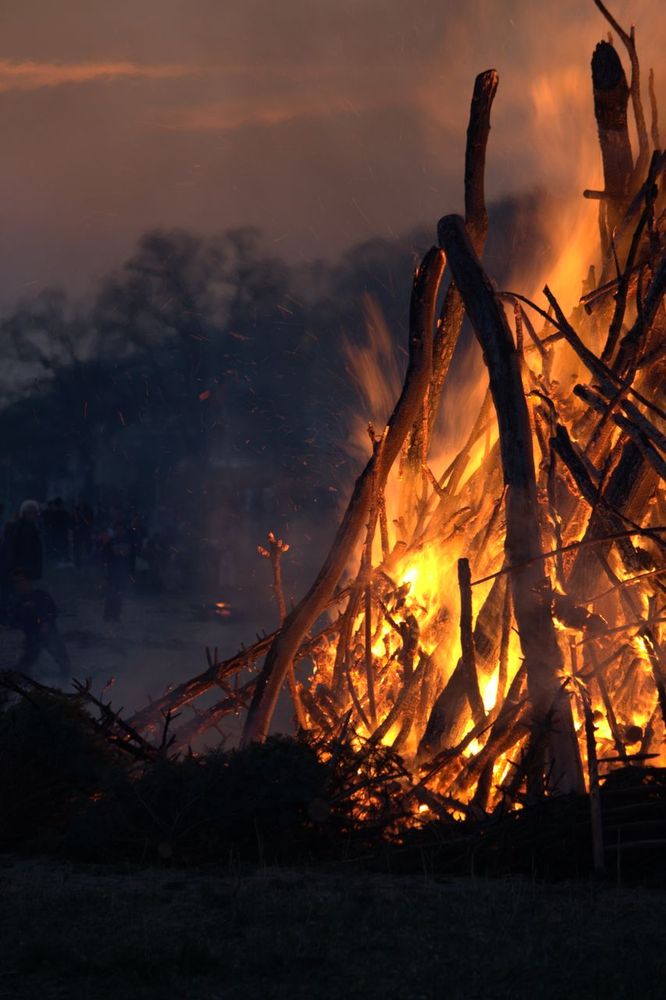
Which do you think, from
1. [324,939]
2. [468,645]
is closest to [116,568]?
[468,645]

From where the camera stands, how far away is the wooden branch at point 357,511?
21.4 feet

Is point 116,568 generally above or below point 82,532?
below

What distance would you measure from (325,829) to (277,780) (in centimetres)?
31

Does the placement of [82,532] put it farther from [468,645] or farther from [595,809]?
[595,809]

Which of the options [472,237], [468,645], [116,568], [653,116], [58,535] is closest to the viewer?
[468,645]

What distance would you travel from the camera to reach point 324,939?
3607 mm

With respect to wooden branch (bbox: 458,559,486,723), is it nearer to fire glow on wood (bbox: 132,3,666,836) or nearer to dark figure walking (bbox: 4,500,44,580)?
fire glow on wood (bbox: 132,3,666,836)

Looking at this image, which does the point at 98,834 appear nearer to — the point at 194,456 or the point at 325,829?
the point at 325,829

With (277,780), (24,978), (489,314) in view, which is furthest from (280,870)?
(489,314)

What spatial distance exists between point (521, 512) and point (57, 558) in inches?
809

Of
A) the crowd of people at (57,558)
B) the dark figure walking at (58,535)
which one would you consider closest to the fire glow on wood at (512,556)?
the crowd of people at (57,558)

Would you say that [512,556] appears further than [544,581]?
Yes

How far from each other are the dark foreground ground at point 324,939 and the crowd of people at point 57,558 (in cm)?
963

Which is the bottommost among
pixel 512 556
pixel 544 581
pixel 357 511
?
pixel 544 581
